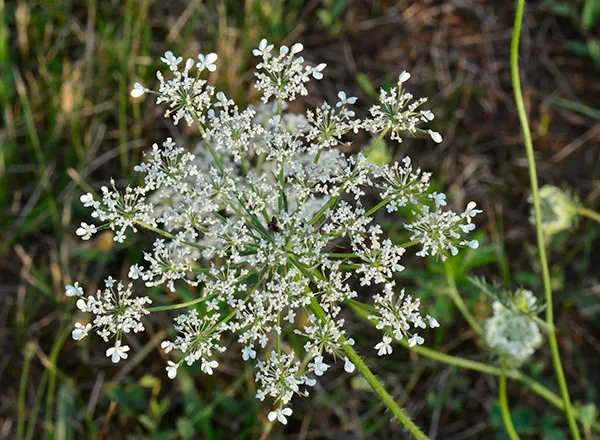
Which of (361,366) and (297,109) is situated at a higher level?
(297,109)

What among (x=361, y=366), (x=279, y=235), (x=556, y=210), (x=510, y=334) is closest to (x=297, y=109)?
(x=556, y=210)

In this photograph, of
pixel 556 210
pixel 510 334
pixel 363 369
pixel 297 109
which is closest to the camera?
pixel 363 369

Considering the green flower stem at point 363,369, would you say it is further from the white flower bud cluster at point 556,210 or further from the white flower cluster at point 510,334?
the white flower bud cluster at point 556,210

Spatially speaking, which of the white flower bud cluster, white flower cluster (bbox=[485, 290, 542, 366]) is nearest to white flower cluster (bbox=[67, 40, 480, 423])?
white flower cluster (bbox=[485, 290, 542, 366])

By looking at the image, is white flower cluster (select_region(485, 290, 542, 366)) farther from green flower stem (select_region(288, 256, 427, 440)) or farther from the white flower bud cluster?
green flower stem (select_region(288, 256, 427, 440))

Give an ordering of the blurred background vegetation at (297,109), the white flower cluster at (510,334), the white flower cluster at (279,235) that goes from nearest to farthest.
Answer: the white flower cluster at (279,235) < the white flower cluster at (510,334) < the blurred background vegetation at (297,109)

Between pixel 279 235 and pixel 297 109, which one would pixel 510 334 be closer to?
pixel 279 235

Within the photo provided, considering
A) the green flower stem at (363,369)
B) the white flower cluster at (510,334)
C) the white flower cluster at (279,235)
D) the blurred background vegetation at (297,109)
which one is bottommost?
the green flower stem at (363,369)

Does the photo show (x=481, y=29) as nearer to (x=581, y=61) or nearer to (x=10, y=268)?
(x=581, y=61)

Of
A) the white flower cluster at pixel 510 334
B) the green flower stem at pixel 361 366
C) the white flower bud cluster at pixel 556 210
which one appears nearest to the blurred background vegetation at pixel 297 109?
the white flower bud cluster at pixel 556 210
